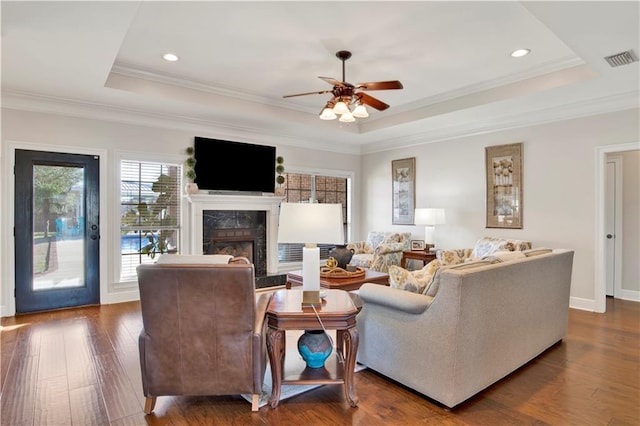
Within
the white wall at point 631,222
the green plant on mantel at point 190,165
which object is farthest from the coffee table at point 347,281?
the white wall at point 631,222

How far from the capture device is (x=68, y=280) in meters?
4.61

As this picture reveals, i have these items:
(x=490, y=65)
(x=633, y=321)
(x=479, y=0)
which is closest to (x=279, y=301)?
(x=479, y=0)

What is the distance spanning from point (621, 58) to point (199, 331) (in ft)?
13.6

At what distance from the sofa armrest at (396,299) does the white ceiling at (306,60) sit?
2.12 m

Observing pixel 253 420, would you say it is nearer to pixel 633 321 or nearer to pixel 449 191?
pixel 633 321

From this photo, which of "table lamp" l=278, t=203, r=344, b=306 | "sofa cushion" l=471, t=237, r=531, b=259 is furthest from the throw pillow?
"sofa cushion" l=471, t=237, r=531, b=259

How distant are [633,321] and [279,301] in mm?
4219

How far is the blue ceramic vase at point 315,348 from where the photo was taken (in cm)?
253

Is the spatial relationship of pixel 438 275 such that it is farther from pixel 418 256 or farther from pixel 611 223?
pixel 611 223

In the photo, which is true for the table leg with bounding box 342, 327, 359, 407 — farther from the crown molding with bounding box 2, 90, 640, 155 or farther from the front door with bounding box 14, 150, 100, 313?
the crown molding with bounding box 2, 90, 640, 155

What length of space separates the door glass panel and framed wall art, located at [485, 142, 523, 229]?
572 centimetres

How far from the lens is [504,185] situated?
5.32m

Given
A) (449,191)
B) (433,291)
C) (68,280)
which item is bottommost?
(68,280)

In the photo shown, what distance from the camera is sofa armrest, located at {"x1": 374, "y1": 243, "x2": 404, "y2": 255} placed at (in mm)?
5840
